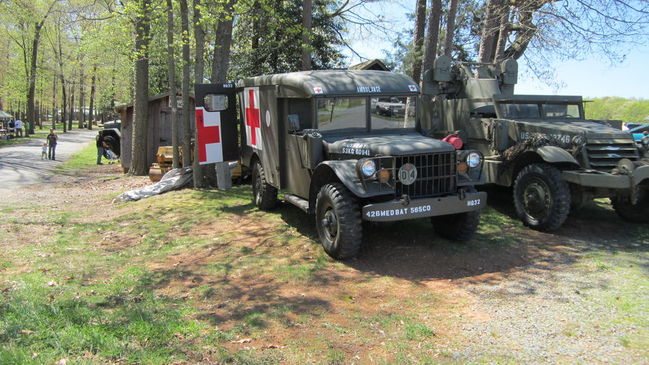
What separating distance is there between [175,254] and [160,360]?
10.7 ft

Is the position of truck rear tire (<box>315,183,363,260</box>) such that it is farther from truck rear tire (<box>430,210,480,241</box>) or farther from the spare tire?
the spare tire

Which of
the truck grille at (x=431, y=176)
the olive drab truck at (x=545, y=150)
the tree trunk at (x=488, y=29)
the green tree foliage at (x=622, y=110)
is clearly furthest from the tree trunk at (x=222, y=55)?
the green tree foliage at (x=622, y=110)

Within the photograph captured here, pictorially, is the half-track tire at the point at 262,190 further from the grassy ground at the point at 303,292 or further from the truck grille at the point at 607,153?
the truck grille at the point at 607,153

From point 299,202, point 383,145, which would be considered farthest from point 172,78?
point 383,145

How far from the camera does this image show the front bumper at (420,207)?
5895mm

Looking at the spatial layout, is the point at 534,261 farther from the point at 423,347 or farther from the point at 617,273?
the point at 423,347

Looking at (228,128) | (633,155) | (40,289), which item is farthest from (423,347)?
(228,128)

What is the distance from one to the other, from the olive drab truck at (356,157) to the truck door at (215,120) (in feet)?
4.12

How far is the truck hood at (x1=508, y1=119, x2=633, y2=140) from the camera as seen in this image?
769 cm

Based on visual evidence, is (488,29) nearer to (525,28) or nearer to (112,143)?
(525,28)

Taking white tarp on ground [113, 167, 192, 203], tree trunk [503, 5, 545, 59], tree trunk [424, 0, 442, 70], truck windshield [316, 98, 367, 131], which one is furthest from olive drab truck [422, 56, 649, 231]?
white tarp on ground [113, 167, 192, 203]

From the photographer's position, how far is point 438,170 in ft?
21.1

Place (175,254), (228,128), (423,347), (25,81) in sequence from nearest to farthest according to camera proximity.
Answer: (423,347)
(175,254)
(228,128)
(25,81)

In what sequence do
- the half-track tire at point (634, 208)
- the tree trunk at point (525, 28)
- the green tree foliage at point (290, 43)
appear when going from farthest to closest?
the green tree foliage at point (290, 43) → the tree trunk at point (525, 28) → the half-track tire at point (634, 208)
